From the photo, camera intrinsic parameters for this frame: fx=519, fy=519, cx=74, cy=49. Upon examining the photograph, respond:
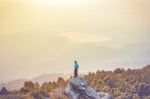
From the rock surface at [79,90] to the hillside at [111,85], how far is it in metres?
0.11

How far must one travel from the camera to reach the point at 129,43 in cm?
704

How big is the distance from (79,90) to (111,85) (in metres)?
0.50

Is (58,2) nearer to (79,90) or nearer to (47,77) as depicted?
(47,77)

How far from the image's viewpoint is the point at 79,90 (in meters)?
6.63

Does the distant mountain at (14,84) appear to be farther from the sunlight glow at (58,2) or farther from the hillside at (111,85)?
the sunlight glow at (58,2)

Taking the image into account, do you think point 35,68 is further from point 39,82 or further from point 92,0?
point 92,0

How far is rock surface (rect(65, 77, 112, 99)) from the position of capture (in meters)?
6.60

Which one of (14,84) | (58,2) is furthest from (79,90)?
(58,2)

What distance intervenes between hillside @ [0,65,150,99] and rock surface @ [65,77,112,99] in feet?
0.36

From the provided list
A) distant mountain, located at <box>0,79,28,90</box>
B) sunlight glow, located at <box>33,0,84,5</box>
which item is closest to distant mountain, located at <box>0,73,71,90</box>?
distant mountain, located at <box>0,79,28,90</box>

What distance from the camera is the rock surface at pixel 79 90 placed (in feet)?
21.6

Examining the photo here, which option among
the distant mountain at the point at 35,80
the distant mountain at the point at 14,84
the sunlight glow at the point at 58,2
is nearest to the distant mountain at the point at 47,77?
the distant mountain at the point at 35,80

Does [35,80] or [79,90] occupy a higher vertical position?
[35,80]

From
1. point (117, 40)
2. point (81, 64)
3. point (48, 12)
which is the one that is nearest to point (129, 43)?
point (117, 40)
